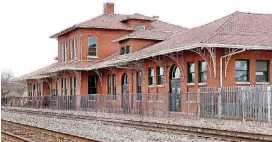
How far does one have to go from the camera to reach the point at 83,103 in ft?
123

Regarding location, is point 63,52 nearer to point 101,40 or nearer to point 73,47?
point 73,47

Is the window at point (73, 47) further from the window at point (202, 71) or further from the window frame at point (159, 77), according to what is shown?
the window at point (202, 71)

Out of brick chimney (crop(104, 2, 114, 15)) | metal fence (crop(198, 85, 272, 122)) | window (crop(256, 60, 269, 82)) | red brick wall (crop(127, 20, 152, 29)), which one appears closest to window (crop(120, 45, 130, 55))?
red brick wall (crop(127, 20, 152, 29))

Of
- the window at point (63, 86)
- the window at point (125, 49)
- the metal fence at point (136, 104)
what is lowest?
the metal fence at point (136, 104)

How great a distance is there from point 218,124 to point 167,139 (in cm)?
587

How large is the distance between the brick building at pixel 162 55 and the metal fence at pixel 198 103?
6.41 ft

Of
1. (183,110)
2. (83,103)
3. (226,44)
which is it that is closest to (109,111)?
(83,103)

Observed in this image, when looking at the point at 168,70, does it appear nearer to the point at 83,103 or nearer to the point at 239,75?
the point at 239,75

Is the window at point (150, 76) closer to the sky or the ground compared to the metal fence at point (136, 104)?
closer to the sky

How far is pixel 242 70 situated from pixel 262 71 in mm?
1244

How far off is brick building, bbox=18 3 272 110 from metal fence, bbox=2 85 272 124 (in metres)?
1.95

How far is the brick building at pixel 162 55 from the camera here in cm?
2620

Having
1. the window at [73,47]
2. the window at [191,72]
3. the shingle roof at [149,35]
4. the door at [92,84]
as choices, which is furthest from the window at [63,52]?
the window at [191,72]

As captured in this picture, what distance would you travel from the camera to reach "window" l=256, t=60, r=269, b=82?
89.2 feet
